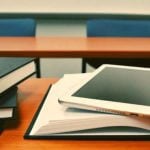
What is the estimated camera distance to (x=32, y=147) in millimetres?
543

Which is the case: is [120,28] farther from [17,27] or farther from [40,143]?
[40,143]

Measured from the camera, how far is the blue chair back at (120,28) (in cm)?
171

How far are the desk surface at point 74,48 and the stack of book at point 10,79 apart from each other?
1.22 ft

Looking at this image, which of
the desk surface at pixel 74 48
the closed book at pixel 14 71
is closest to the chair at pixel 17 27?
the desk surface at pixel 74 48

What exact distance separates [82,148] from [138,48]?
76 centimetres

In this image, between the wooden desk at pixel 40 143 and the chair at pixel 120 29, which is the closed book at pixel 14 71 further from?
the chair at pixel 120 29

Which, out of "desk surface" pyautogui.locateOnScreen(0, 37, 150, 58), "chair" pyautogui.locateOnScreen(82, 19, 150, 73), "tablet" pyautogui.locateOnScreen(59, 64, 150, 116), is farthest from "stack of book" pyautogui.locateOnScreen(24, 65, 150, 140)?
"chair" pyautogui.locateOnScreen(82, 19, 150, 73)

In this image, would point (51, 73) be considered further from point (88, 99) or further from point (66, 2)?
point (88, 99)

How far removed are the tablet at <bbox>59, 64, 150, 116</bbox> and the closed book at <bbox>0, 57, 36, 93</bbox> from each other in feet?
0.47

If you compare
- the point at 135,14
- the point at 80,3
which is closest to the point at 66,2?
the point at 80,3

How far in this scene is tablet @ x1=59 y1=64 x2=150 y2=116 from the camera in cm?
54

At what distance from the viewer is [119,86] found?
2.06 feet

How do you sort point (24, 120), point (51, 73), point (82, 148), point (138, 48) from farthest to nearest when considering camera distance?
point (51, 73) < point (138, 48) < point (24, 120) < point (82, 148)

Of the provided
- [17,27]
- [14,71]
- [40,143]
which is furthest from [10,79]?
[17,27]
